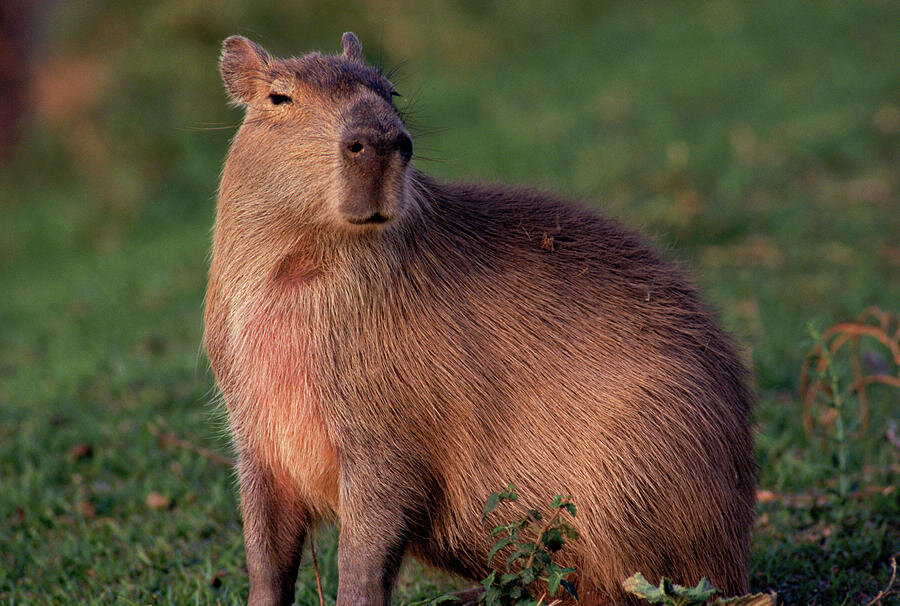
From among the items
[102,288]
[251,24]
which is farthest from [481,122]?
[102,288]

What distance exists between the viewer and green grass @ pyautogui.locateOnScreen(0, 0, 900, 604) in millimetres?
3195

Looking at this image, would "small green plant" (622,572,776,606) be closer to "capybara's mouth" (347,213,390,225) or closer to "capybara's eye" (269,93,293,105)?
"capybara's mouth" (347,213,390,225)

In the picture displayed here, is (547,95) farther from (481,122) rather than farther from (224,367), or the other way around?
(224,367)

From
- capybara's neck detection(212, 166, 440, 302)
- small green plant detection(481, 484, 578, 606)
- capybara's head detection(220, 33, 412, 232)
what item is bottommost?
small green plant detection(481, 484, 578, 606)

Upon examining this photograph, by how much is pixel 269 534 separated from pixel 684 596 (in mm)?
1039

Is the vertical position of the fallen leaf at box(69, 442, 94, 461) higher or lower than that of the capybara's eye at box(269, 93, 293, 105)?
lower

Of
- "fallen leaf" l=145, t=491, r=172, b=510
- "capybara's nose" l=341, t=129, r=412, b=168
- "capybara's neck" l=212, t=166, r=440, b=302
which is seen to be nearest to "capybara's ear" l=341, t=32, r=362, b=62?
"capybara's neck" l=212, t=166, r=440, b=302

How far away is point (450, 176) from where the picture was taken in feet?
22.7

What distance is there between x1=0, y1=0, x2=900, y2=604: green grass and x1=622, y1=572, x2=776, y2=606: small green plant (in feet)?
1.90

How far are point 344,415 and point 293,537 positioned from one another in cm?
44

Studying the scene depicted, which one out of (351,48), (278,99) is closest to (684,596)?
(278,99)

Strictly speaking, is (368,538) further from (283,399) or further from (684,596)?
(684,596)

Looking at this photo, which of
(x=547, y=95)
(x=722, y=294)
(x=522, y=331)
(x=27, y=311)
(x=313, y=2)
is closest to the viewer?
(x=522, y=331)

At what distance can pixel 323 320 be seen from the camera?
240 centimetres
